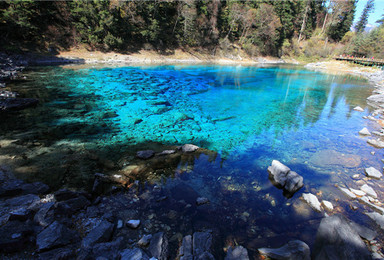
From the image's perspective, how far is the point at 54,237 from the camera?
2.52m

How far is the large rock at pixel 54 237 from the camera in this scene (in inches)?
95.2

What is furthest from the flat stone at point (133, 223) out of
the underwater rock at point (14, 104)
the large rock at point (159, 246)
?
the underwater rock at point (14, 104)

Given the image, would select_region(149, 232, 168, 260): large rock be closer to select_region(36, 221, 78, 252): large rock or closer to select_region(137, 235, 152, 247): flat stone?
select_region(137, 235, 152, 247): flat stone

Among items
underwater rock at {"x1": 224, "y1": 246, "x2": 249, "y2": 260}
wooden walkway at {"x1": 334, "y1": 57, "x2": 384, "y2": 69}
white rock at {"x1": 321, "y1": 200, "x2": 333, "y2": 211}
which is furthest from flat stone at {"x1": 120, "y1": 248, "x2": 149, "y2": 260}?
wooden walkway at {"x1": 334, "y1": 57, "x2": 384, "y2": 69}

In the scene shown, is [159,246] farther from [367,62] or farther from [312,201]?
[367,62]

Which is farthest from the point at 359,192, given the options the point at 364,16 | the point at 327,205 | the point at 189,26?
the point at 364,16

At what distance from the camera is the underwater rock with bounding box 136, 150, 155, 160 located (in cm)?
535

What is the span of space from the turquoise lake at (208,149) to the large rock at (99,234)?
862mm

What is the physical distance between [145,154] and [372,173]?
6.35 meters

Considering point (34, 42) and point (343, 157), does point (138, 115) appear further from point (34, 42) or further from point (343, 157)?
point (34, 42)

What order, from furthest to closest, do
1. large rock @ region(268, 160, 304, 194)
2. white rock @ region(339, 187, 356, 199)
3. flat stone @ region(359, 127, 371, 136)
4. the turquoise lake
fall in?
1. flat stone @ region(359, 127, 371, 136)
2. large rock @ region(268, 160, 304, 194)
3. white rock @ region(339, 187, 356, 199)
4. the turquoise lake

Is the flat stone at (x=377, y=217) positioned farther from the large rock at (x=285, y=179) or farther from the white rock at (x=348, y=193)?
the large rock at (x=285, y=179)

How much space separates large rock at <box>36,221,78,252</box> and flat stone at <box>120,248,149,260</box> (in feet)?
2.61

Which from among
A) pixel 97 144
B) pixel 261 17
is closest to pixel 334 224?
pixel 97 144
